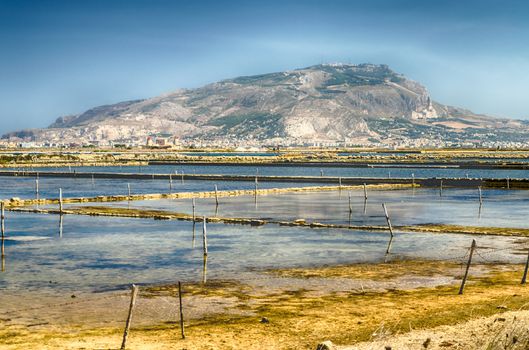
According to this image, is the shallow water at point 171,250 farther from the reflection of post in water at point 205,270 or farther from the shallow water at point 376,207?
the shallow water at point 376,207

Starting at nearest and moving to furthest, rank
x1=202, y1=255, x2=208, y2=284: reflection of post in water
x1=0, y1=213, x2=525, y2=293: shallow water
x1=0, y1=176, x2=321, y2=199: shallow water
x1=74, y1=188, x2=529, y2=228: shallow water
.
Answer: x1=202, y1=255, x2=208, y2=284: reflection of post in water
x1=0, y1=213, x2=525, y2=293: shallow water
x1=74, y1=188, x2=529, y2=228: shallow water
x1=0, y1=176, x2=321, y2=199: shallow water

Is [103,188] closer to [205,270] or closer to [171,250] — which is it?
[171,250]

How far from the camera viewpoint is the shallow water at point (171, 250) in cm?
2922

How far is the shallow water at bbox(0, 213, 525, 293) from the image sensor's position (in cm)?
2922

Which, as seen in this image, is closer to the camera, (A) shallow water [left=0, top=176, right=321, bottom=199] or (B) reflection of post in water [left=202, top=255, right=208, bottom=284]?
(B) reflection of post in water [left=202, top=255, right=208, bottom=284]

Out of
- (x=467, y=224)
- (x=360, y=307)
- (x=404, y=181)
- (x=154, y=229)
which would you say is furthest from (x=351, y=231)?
(x=404, y=181)

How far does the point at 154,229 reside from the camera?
46.8m

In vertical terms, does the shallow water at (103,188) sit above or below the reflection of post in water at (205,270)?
below

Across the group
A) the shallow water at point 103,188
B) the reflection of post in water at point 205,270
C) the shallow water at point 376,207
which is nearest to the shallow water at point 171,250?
the reflection of post in water at point 205,270

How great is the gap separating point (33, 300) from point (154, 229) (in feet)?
73.4

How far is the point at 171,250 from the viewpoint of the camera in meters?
36.9

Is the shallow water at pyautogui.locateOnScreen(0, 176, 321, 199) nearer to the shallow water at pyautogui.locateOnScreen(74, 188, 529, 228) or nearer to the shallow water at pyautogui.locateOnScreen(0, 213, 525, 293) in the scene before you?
the shallow water at pyautogui.locateOnScreen(74, 188, 529, 228)

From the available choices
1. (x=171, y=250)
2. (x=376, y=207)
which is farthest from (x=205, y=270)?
(x=376, y=207)

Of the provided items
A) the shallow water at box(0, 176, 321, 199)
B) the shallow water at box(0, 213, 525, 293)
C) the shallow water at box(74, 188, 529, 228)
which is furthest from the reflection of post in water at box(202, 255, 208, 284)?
the shallow water at box(0, 176, 321, 199)
